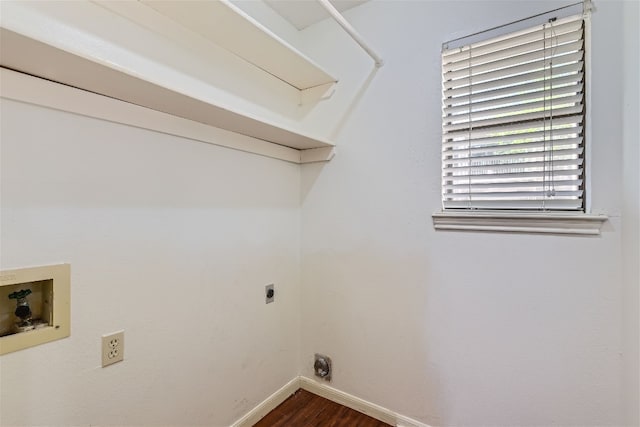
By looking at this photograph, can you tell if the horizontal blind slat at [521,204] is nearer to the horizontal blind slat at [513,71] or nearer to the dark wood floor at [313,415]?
the horizontal blind slat at [513,71]

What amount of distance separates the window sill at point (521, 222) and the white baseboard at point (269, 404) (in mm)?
1381

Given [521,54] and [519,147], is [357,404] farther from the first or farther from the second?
[521,54]

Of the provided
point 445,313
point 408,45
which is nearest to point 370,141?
point 408,45

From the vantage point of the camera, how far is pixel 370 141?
5.87 feet

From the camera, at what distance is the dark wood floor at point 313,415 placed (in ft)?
5.66

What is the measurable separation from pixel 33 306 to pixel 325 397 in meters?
1.62

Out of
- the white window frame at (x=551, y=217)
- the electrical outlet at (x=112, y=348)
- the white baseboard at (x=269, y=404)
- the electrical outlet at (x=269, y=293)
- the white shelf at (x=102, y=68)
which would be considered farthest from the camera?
the electrical outlet at (x=269, y=293)

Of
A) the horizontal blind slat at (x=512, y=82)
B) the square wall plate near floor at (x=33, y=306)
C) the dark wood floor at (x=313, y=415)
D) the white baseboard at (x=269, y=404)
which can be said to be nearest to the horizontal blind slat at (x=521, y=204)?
the horizontal blind slat at (x=512, y=82)

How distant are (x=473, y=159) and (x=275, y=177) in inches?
43.5

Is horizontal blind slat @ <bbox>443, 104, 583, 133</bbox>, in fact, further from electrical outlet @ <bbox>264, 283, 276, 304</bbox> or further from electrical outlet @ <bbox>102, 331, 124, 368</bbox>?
electrical outlet @ <bbox>102, 331, 124, 368</bbox>

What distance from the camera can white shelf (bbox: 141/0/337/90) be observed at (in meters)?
1.27

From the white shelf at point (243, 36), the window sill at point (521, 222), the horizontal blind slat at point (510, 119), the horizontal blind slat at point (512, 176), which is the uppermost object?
the white shelf at point (243, 36)

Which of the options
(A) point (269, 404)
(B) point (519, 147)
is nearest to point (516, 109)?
(B) point (519, 147)

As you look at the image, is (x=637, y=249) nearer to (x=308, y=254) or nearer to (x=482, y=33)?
(x=482, y=33)
